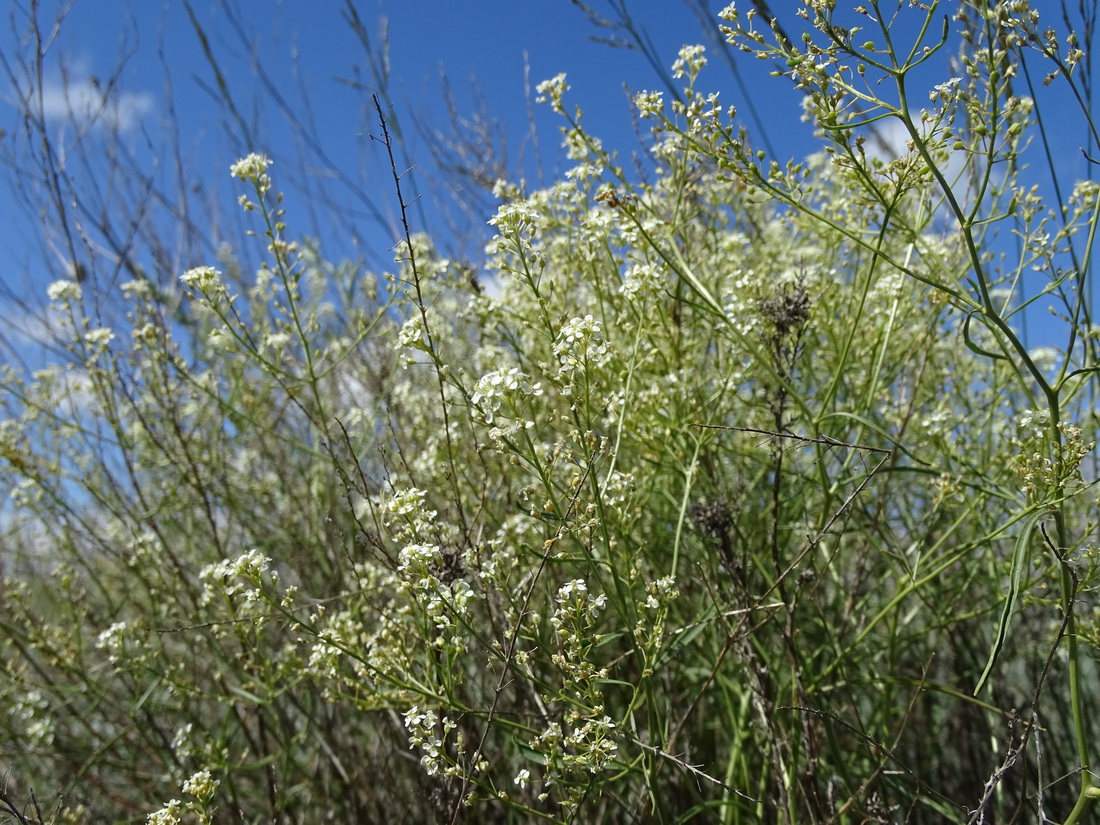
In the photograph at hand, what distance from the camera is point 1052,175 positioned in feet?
5.88

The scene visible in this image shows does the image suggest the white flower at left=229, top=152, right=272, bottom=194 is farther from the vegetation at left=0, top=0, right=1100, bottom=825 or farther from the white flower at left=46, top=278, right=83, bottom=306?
the white flower at left=46, top=278, right=83, bottom=306

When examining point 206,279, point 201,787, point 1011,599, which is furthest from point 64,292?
point 1011,599

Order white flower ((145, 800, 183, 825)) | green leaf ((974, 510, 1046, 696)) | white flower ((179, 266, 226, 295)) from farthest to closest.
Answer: white flower ((179, 266, 226, 295)), white flower ((145, 800, 183, 825)), green leaf ((974, 510, 1046, 696))

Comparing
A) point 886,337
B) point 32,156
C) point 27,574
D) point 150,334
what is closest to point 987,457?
point 886,337

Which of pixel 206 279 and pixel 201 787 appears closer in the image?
pixel 201 787

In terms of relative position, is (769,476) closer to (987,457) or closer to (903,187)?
(987,457)

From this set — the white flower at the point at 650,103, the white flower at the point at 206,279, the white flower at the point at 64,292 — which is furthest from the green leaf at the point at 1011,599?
the white flower at the point at 64,292

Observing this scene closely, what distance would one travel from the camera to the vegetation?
1.46m

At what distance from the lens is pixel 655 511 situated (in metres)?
2.37

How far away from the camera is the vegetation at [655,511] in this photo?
146 centimetres

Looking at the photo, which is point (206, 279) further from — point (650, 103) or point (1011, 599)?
point (1011, 599)

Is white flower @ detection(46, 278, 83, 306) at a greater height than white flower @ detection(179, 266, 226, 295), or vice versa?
white flower @ detection(46, 278, 83, 306)

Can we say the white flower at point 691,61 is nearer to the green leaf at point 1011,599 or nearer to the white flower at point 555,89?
the white flower at point 555,89

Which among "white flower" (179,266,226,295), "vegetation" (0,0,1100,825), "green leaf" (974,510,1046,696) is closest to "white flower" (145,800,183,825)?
"vegetation" (0,0,1100,825)
